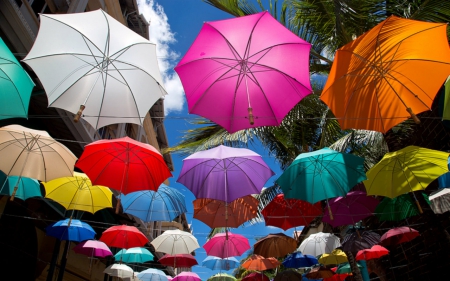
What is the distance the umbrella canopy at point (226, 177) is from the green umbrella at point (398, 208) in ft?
9.92

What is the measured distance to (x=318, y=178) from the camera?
674cm

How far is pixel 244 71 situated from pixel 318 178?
308cm

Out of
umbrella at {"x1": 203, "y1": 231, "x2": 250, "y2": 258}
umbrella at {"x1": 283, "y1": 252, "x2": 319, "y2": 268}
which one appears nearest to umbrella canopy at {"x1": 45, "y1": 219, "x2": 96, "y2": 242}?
umbrella at {"x1": 203, "y1": 231, "x2": 250, "y2": 258}

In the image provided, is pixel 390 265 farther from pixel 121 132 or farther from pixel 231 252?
pixel 121 132

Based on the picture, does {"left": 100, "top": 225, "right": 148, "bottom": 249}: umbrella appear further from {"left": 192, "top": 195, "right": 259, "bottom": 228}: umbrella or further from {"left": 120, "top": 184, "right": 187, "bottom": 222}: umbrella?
{"left": 192, "top": 195, "right": 259, "bottom": 228}: umbrella

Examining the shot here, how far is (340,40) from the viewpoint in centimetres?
845

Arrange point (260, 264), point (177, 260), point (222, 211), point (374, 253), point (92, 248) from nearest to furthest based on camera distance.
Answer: point (222, 211)
point (374, 253)
point (92, 248)
point (177, 260)
point (260, 264)

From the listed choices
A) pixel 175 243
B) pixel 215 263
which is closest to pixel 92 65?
pixel 175 243

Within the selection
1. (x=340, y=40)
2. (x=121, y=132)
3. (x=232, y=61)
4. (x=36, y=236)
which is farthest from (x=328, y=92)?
(x=121, y=132)

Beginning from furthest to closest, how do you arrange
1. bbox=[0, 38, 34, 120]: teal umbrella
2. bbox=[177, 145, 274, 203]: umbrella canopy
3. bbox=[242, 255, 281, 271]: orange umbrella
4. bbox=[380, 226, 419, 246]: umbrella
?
1. bbox=[242, 255, 281, 271]: orange umbrella
2. bbox=[380, 226, 419, 246]: umbrella
3. bbox=[177, 145, 274, 203]: umbrella canopy
4. bbox=[0, 38, 34, 120]: teal umbrella

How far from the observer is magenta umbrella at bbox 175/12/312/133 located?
4.65m

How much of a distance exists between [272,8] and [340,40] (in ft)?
7.05

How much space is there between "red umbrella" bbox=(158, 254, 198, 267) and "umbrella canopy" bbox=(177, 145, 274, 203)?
19.5 feet

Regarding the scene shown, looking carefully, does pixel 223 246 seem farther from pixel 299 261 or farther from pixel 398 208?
pixel 398 208
